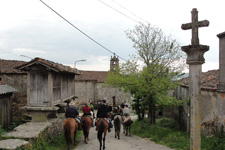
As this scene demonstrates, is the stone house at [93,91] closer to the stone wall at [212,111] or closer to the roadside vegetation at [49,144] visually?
the stone wall at [212,111]

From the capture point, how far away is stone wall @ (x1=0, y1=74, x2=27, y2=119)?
694 inches

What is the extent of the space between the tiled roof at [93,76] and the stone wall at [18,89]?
17.4m

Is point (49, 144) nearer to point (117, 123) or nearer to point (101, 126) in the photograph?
point (101, 126)

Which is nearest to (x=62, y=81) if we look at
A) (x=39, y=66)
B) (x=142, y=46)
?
(x=39, y=66)

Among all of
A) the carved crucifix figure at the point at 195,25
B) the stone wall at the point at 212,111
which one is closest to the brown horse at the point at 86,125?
the stone wall at the point at 212,111

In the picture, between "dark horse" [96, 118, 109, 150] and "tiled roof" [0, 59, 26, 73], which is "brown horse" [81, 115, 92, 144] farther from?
"tiled roof" [0, 59, 26, 73]

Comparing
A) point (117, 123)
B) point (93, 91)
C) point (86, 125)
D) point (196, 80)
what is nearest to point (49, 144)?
point (86, 125)

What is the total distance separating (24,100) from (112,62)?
24.7m

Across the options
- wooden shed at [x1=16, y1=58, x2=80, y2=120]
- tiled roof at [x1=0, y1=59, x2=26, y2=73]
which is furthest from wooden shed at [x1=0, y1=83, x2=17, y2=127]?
tiled roof at [x1=0, y1=59, x2=26, y2=73]

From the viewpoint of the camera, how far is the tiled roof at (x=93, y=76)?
36.1 m

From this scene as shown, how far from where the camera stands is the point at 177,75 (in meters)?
15.4

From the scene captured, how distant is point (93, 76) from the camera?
37.5m

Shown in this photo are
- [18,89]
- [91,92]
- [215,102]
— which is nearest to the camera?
[215,102]

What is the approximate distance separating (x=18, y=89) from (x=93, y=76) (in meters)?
20.2
